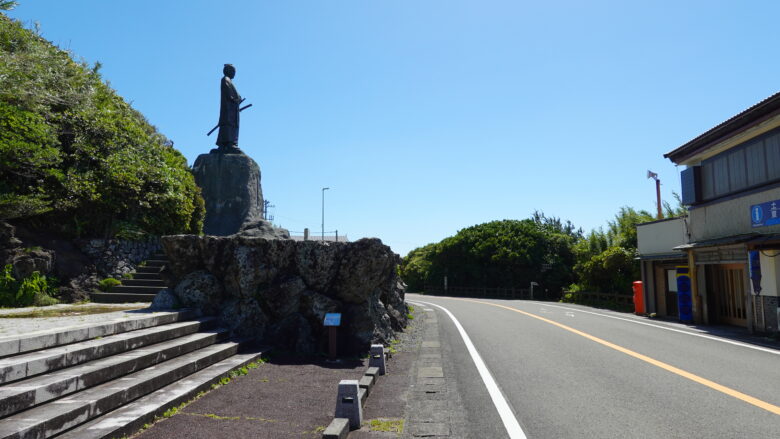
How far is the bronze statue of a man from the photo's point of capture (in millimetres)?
18717

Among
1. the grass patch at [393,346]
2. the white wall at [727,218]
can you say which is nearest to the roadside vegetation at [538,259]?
the white wall at [727,218]

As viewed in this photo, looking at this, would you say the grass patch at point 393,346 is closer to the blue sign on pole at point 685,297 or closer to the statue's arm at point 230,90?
the blue sign on pole at point 685,297

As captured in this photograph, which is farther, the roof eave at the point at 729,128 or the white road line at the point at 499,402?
the roof eave at the point at 729,128

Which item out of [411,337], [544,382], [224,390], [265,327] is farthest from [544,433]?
[411,337]

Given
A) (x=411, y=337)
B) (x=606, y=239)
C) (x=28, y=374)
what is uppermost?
(x=606, y=239)

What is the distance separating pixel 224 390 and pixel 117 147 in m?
10.4

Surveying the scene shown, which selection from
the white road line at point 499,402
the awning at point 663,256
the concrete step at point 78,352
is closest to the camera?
the concrete step at point 78,352

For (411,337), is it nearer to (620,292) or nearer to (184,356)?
(184,356)

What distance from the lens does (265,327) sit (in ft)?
30.6

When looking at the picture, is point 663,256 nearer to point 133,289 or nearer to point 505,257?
point 133,289

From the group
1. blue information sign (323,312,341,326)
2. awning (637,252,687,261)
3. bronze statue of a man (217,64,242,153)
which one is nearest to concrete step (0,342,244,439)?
blue information sign (323,312,341,326)

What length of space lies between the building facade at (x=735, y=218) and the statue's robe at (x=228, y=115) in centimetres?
1795

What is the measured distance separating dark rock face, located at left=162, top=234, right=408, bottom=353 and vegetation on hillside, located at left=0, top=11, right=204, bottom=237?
414 centimetres

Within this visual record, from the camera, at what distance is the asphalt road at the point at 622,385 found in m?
4.76
